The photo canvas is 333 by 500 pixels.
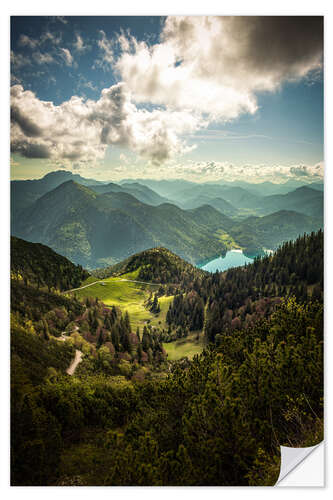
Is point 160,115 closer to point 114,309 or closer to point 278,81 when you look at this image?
point 278,81

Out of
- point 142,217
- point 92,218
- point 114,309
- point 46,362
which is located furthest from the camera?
point 142,217

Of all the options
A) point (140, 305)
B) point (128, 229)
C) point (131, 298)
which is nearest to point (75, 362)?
point (140, 305)

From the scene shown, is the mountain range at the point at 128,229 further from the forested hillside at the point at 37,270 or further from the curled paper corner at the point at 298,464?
the curled paper corner at the point at 298,464

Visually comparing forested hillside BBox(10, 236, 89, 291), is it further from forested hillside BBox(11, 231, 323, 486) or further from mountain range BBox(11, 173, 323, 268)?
mountain range BBox(11, 173, 323, 268)

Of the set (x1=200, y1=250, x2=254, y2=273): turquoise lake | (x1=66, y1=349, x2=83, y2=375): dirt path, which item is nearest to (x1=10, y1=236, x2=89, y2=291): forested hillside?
(x1=66, y1=349, x2=83, y2=375): dirt path

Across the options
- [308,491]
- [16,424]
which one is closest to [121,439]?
[16,424]

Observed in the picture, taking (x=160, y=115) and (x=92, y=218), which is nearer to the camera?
(x=160, y=115)
